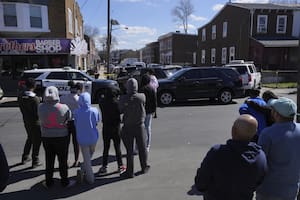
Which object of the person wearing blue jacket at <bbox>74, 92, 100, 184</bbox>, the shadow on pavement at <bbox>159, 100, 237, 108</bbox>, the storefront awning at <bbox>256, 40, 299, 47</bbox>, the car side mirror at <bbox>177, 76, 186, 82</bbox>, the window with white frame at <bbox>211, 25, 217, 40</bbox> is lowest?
the shadow on pavement at <bbox>159, 100, 237, 108</bbox>

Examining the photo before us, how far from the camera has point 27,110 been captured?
5.72m

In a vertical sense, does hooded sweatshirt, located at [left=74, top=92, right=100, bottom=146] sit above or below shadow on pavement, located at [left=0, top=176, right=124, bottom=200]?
above

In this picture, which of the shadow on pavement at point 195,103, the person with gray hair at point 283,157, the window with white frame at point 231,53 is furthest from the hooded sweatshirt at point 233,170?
the window with white frame at point 231,53

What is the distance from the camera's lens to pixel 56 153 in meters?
4.88

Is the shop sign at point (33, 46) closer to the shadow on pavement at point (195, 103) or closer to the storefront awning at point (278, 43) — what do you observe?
the shadow on pavement at point (195, 103)

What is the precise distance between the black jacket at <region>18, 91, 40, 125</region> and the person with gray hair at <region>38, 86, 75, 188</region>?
42.9 inches

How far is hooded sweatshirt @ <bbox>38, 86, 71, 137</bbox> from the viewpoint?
182 inches

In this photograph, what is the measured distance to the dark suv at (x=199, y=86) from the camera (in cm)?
1430

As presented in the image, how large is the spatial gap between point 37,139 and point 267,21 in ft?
107

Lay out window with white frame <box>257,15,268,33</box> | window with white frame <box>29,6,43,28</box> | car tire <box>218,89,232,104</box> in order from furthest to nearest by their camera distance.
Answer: window with white frame <box>257,15,268,33</box>
window with white frame <box>29,6,43,28</box>
car tire <box>218,89,232,104</box>

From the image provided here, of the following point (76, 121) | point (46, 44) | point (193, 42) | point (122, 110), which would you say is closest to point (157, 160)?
point (122, 110)

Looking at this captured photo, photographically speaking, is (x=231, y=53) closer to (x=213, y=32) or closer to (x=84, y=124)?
(x=213, y=32)

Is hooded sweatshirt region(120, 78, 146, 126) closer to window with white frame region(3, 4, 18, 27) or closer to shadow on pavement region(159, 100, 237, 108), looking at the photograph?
shadow on pavement region(159, 100, 237, 108)

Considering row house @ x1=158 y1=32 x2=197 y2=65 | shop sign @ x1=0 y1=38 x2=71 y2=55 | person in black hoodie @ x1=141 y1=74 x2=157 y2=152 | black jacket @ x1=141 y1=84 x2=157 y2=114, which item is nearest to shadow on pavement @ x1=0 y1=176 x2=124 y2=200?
person in black hoodie @ x1=141 y1=74 x2=157 y2=152
